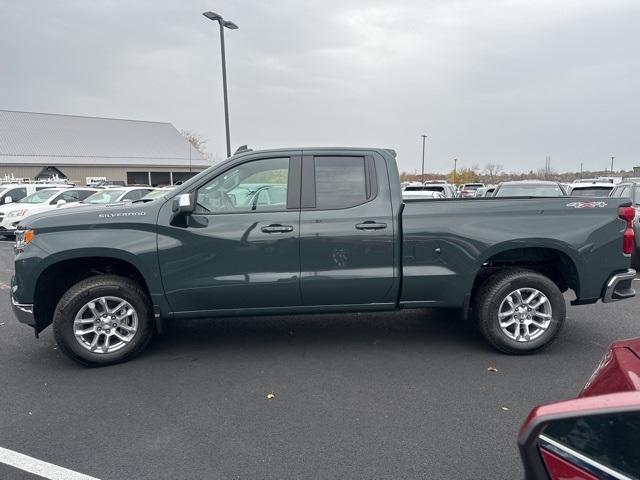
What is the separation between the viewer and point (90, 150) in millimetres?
45000

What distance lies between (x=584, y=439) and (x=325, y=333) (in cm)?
380

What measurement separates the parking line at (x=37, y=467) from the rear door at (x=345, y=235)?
7.37ft

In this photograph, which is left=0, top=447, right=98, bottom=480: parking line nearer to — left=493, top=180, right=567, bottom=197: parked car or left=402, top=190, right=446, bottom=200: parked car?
left=402, top=190, right=446, bottom=200: parked car

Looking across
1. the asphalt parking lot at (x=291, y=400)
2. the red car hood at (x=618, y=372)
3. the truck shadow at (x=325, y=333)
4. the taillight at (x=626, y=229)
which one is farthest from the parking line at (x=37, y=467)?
the taillight at (x=626, y=229)

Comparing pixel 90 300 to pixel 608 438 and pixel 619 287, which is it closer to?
pixel 608 438

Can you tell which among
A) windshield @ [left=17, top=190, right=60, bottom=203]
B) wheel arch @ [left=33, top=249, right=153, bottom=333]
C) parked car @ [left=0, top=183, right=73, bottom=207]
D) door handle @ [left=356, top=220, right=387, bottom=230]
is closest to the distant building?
parked car @ [left=0, top=183, right=73, bottom=207]

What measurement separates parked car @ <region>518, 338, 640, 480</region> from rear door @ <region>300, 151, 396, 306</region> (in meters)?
2.73

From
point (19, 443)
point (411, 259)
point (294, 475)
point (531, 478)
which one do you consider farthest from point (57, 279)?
point (531, 478)

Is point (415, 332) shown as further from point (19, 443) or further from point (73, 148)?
point (73, 148)

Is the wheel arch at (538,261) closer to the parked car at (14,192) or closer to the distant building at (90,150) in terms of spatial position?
the parked car at (14,192)

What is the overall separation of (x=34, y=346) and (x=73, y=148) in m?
45.7

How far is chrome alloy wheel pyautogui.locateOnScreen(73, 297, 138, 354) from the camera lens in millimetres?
4250

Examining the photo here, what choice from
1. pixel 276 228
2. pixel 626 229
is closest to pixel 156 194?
pixel 276 228

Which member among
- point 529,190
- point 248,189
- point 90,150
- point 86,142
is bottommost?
point 529,190
